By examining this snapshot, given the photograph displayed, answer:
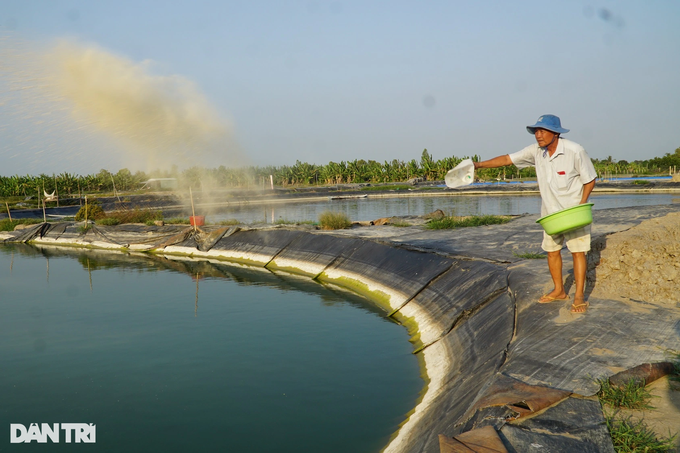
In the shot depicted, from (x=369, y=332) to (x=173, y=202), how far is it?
43925mm

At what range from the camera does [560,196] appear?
223 inches

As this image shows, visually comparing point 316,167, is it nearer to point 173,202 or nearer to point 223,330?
point 173,202

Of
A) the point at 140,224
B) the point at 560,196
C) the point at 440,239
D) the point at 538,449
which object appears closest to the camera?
the point at 538,449

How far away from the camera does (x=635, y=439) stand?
3.44 metres

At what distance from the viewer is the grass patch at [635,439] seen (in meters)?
3.36

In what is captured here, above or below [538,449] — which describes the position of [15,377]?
below

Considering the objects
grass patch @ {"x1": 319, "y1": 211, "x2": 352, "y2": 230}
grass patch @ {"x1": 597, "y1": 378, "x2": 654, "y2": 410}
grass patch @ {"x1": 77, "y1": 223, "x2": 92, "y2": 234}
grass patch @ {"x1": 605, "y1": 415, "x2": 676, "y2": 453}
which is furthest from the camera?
grass patch @ {"x1": 77, "y1": 223, "x2": 92, "y2": 234}

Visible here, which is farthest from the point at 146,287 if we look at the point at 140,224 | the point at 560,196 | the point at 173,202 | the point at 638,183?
the point at 638,183

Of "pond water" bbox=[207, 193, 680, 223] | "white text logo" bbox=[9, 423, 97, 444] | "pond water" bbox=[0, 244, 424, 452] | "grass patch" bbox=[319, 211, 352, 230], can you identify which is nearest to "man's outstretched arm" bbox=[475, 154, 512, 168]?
"pond water" bbox=[0, 244, 424, 452]

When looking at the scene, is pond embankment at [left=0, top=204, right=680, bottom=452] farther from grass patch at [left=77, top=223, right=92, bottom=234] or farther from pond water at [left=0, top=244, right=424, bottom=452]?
grass patch at [left=77, top=223, right=92, bottom=234]

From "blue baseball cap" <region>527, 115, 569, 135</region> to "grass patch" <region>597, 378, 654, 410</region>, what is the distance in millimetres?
2595

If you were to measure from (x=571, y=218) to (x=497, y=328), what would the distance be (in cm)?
218

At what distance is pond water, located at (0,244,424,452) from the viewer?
21.9 ft

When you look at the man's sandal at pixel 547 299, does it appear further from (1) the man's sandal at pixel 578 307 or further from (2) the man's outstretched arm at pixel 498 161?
(2) the man's outstretched arm at pixel 498 161
